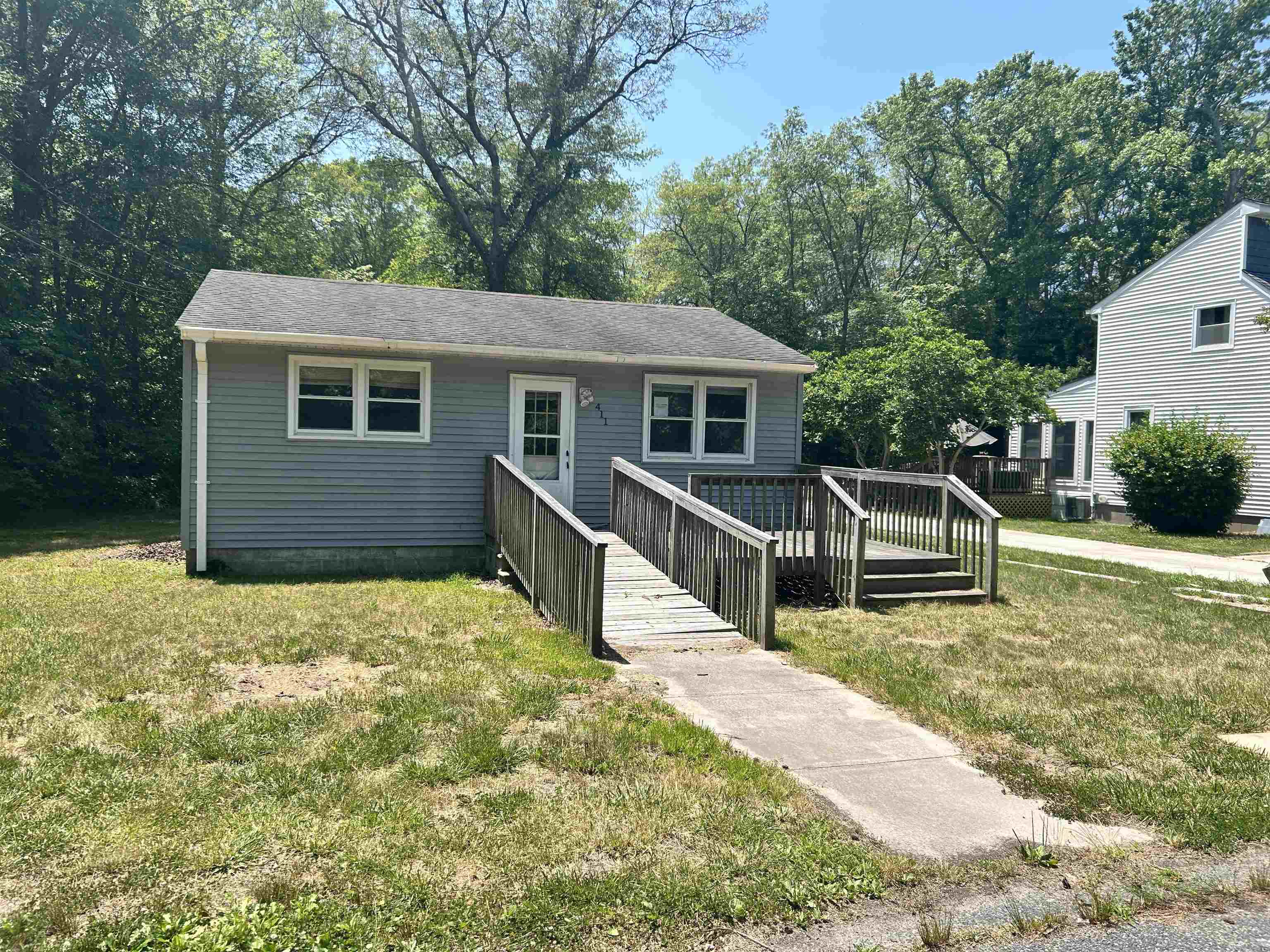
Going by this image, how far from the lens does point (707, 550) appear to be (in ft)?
25.7

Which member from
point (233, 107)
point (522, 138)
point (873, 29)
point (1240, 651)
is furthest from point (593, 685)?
point (873, 29)

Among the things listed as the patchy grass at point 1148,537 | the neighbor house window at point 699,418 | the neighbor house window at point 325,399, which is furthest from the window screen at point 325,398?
the patchy grass at point 1148,537

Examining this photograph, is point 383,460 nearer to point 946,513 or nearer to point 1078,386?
point 946,513

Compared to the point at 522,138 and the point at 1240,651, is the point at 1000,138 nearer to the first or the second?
the point at 522,138

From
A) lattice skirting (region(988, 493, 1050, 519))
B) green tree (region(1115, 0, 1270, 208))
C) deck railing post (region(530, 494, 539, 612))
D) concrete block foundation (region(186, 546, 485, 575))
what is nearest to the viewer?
deck railing post (region(530, 494, 539, 612))

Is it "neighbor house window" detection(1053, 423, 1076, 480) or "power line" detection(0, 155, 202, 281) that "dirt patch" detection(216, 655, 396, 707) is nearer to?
"power line" detection(0, 155, 202, 281)

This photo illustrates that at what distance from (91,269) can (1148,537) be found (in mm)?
23446

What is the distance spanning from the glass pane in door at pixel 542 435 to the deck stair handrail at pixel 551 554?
1.20 metres

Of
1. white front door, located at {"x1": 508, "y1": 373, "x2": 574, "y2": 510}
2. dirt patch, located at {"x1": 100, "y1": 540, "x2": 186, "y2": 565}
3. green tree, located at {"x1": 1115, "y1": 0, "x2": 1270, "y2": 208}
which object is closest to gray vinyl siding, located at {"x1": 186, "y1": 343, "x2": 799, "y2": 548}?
white front door, located at {"x1": 508, "y1": 373, "x2": 574, "y2": 510}

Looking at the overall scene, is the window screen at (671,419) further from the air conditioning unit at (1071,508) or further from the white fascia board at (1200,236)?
the white fascia board at (1200,236)

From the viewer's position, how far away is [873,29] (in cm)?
3183

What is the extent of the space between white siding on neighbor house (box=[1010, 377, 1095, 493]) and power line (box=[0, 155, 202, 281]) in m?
22.6

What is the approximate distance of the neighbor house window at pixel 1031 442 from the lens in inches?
1024

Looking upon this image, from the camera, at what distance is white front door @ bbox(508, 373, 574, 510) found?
11297mm
